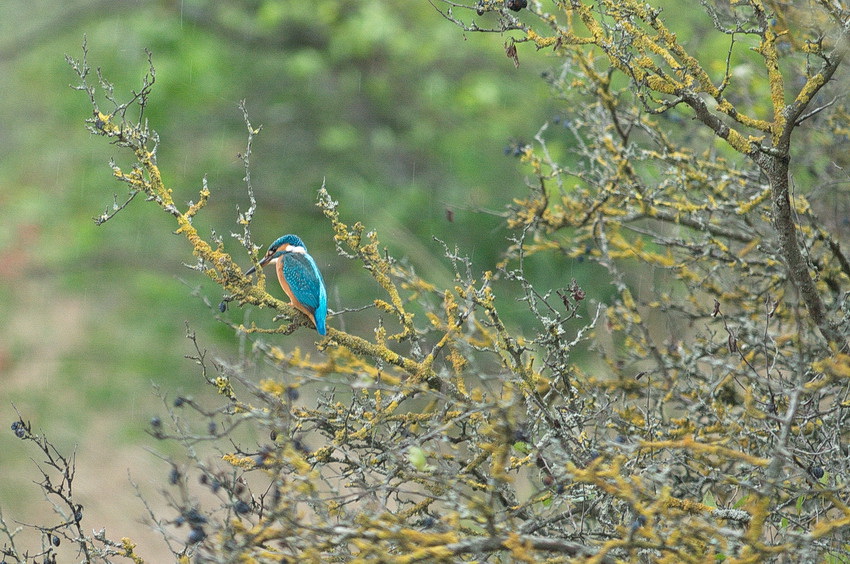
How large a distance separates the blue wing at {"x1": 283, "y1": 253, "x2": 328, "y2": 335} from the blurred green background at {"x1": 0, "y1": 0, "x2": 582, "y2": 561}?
5.71 meters

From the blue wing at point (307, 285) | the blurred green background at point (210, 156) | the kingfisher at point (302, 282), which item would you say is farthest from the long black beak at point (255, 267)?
the blurred green background at point (210, 156)

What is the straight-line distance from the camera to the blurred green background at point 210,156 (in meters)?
10.3

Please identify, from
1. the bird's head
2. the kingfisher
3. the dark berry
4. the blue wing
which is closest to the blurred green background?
the bird's head

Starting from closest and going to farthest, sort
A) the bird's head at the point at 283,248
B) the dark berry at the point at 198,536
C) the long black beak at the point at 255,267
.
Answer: the dark berry at the point at 198,536 → the long black beak at the point at 255,267 → the bird's head at the point at 283,248

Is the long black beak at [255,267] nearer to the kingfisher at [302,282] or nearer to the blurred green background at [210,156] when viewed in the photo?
the kingfisher at [302,282]

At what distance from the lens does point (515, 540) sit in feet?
6.79

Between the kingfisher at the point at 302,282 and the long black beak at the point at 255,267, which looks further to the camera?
the kingfisher at the point at 302,282

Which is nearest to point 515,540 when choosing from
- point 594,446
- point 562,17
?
point 594,446

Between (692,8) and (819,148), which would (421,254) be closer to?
(692,8)

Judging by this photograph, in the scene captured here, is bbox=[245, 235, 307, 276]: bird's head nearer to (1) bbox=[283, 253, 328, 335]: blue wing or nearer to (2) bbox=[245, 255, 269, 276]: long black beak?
(2) bbox=[245, 255, 269, 276]: long black beak

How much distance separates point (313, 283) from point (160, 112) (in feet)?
23.1

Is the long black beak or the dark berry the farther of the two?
the long black beak

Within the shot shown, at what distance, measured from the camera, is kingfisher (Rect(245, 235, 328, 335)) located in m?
3.73

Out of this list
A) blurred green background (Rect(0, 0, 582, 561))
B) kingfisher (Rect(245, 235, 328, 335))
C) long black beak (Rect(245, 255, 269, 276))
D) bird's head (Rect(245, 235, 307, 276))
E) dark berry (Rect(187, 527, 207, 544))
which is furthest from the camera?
blurred green background (Rect(0, 0, 582, 561))
